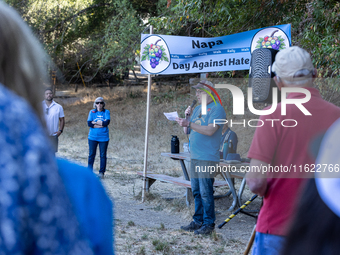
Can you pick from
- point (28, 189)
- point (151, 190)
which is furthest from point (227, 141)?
point (28, 189)

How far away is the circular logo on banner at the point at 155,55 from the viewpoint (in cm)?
578

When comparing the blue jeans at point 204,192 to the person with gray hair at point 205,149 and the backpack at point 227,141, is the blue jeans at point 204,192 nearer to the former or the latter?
the person with gray hair at point 205,149

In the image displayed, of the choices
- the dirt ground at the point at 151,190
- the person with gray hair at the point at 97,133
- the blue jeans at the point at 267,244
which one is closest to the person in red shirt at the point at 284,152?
the blue jeans at the point at 267,244

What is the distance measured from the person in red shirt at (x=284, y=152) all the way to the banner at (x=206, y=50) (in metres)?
2.93

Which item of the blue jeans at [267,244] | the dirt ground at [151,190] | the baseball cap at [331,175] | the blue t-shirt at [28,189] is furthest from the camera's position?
the dirt ground at [151,190]

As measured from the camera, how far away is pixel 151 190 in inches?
302

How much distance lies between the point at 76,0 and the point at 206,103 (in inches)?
669

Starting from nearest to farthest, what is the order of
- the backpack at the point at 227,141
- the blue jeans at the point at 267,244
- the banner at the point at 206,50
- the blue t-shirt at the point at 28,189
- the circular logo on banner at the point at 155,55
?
the blue t-shirt at the point at 28,189, the blue jeans at the point at 267,244, the banner at the point at 206,50, the circular logo on banner at the point at 155,55, the backpack at the point at 227,141

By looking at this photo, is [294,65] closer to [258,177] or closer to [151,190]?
[258,177]

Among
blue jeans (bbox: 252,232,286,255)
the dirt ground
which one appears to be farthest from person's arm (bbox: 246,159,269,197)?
the dirt ground

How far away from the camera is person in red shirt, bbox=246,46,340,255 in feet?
5.99

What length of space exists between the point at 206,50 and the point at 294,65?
3675mm

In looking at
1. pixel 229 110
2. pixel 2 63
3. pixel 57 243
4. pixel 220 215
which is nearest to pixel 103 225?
pixel 57 243

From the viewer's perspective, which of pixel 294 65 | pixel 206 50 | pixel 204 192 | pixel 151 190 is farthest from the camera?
pixel 151 190
